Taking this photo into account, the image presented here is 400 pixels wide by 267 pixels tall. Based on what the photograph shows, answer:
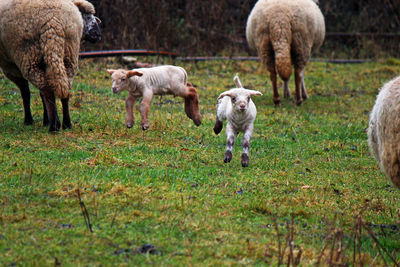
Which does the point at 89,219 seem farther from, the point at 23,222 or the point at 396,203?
the point at 396,203

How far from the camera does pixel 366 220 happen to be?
5.07 meters

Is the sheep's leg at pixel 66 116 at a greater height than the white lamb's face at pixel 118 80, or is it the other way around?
the white lamb's face at pixel 118 80

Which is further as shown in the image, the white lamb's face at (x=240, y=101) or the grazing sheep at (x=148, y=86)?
the grazing sheep at (x=148, y=86)

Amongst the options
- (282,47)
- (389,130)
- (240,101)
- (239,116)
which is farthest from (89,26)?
(389,130)

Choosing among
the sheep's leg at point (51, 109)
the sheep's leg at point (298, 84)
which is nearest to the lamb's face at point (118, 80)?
the sheep's leg at point (51, 109)

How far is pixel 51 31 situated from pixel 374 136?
4.16 metres

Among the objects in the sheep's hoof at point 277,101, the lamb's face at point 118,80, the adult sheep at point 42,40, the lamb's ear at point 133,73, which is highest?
the adult sheep at point 42,40

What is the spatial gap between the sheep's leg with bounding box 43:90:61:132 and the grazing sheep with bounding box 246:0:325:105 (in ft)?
14.6

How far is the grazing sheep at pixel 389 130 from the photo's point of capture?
4520 millimetres

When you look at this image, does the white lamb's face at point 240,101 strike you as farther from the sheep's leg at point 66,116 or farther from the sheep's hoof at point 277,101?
the sheep's hoof at point 277,101

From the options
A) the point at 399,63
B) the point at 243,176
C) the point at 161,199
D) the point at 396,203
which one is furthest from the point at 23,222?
the point at 399,63

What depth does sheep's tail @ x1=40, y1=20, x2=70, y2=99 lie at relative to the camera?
6754 millimetres

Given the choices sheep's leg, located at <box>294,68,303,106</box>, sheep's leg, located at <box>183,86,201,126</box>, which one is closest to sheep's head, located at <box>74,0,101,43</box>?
sheep's leg, located at <box>183,86,201,126</box>

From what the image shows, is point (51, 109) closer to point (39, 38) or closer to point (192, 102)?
point (39, 38)
